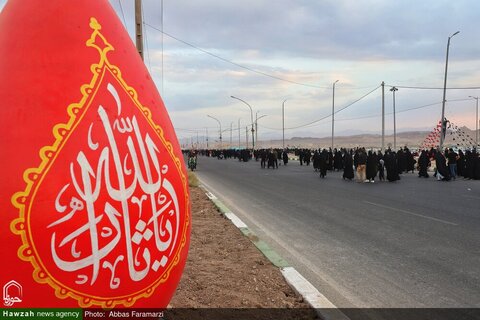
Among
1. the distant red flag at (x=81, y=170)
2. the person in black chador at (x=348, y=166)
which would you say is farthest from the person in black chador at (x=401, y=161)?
the distant red flag at (x=81, y=170)

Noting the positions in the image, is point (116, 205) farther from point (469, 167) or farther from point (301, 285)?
point (469, 167)

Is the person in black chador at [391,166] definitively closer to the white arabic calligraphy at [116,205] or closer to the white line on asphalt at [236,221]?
the white line on asphalt at [236,221]

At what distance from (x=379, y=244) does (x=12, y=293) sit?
21.0 feet

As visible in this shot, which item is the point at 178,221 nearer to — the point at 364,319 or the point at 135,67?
the point at 135,67

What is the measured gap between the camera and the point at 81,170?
7.82ft

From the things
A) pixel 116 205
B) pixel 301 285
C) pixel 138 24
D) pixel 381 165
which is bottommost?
pixel 301 285

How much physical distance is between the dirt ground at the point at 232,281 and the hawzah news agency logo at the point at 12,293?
2164mm

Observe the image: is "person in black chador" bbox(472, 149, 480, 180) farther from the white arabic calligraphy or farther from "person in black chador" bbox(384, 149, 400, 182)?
the white arabic calligraphy

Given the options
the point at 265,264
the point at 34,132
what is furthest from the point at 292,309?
the point at 34,132

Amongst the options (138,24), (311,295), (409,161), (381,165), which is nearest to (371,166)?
(381,165)

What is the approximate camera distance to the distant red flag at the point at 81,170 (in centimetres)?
229

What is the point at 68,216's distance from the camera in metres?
2.31

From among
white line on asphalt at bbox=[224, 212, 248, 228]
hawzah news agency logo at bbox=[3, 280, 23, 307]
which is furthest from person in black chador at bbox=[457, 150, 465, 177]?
hawzah news agency logo at bbox=[3, 280, 23, 307]

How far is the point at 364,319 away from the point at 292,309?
65cm
